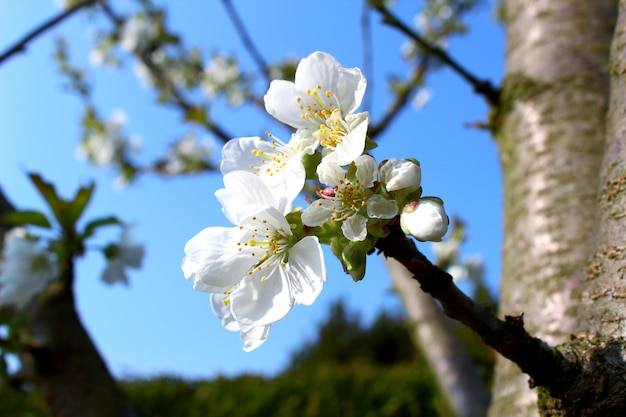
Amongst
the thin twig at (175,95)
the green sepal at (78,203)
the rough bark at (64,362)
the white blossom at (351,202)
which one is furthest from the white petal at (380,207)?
the thin twig at (175,95)

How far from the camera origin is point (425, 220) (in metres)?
0.56

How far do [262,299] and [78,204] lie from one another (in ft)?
3.47

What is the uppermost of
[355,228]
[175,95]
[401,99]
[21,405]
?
[175,95]

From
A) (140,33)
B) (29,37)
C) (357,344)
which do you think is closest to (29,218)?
(29,37)

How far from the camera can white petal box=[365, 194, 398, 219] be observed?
576mm

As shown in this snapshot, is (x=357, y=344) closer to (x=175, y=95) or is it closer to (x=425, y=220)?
(x=175, y=95)

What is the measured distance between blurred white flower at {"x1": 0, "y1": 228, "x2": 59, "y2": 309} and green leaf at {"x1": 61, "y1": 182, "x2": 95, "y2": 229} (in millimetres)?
111

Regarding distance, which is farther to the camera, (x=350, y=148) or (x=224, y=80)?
(x=224, y=80)

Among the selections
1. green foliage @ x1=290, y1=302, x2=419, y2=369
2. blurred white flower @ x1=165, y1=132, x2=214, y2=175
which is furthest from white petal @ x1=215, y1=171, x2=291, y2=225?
green foliage @ x1=290, y1=302, x2=419, y2=369

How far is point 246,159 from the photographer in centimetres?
73

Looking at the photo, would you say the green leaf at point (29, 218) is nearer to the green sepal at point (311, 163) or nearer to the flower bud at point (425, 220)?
the green sepal at point (311, 163)

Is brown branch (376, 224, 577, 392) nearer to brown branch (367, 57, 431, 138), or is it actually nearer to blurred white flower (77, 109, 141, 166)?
brown branch (367, 57, 431, 138)

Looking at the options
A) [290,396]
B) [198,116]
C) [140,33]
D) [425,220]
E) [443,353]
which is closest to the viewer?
[425,220]

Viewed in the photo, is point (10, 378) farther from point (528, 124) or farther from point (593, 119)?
point (593, 119)
